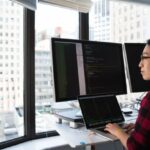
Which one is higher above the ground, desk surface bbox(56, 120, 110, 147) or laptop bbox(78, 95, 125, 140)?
laptop bbox(78, 95, 125, 140)

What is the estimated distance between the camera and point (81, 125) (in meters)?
1.76

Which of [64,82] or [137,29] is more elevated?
[137,29]

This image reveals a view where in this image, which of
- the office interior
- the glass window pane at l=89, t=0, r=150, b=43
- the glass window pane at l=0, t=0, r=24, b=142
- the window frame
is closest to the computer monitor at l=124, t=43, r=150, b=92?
the office interior

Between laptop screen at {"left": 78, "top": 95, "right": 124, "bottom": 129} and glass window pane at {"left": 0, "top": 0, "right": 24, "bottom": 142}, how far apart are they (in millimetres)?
722

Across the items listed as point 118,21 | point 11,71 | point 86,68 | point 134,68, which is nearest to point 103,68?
point 86,68

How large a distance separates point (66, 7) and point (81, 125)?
107 cm

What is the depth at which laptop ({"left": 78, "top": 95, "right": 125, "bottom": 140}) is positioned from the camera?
5.20ft

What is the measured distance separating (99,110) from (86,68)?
33 centimetres

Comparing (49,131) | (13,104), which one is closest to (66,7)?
(13,104)

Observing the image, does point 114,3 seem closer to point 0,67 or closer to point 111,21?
point 111,21

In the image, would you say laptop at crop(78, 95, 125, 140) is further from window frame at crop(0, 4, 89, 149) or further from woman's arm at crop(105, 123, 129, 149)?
window frame at crop(0, 4, 89, 149)

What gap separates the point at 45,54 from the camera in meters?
2.26

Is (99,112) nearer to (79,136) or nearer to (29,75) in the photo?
(79,136)

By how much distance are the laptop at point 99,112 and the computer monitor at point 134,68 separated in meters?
0.38
